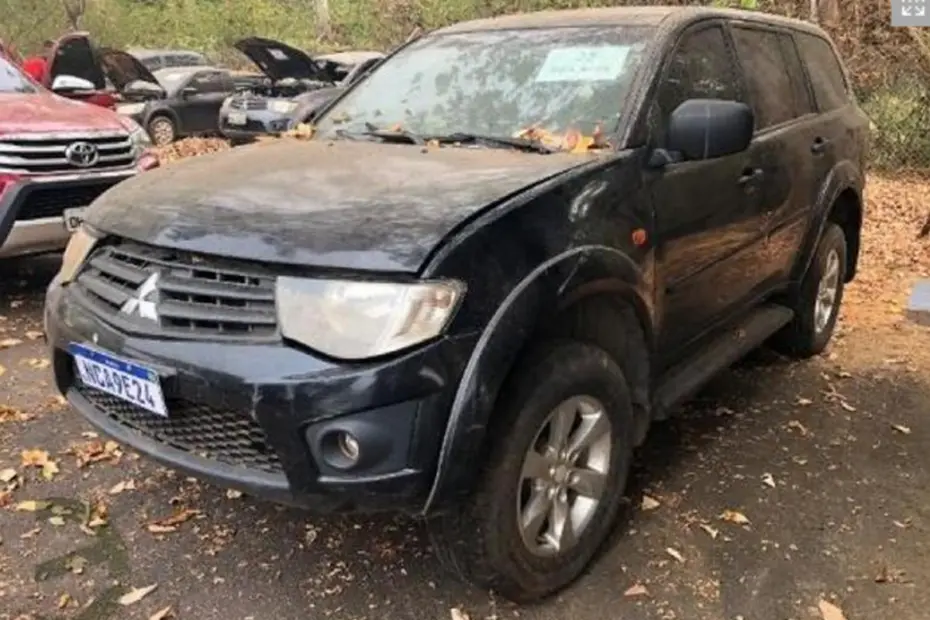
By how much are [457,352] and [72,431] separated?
2.45m

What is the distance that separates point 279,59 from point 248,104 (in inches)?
30.6

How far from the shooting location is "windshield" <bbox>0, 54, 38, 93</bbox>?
6.34m

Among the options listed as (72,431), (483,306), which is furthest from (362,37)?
(483,306)

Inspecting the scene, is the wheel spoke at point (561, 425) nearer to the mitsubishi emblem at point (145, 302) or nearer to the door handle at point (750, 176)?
the mitsubishi emblem at point (145, 302)

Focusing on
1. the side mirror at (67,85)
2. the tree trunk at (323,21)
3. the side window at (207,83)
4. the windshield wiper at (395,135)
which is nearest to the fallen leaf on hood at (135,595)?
the windshield wiper at (395,135)

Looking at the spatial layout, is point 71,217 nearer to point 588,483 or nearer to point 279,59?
point 588,483

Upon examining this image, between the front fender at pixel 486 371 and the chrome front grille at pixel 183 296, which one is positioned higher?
the chrome front grille at pixel 183 296

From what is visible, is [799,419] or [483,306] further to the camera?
[799,419]

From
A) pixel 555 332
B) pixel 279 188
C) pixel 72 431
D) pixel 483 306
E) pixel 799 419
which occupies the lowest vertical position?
pixel 799 419

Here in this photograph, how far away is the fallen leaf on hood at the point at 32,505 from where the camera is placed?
11.2 ft

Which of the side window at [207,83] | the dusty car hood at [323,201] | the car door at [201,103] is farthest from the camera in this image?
the side window at [207,83]

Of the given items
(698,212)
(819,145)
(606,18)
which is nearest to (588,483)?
(698,212)

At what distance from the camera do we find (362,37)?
24281 millimetres

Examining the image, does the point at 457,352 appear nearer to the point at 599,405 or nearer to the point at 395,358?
the point at 395,358
